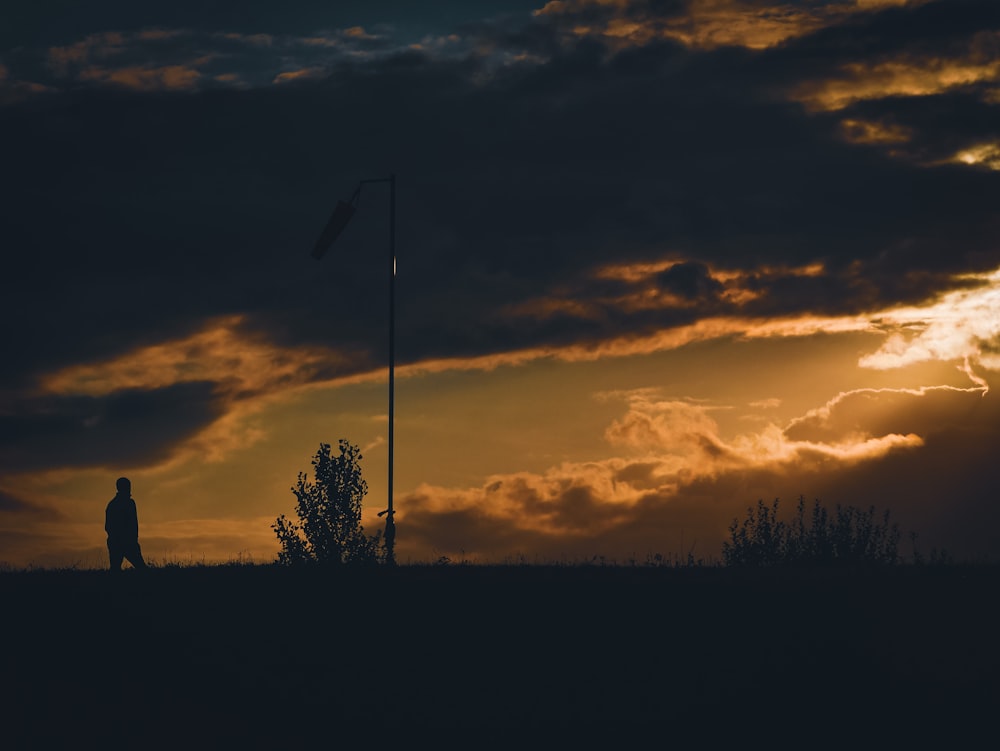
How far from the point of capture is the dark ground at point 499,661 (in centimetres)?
2216

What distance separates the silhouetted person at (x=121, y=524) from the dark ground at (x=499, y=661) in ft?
5.46

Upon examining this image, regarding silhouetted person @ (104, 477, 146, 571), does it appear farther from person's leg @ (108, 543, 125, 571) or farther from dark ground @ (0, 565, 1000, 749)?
dark ground @ (0, 565, 1000, 749)

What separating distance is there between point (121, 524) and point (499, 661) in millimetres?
11559

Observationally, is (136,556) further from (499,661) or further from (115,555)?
(499,661)

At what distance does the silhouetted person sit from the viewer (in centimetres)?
3056

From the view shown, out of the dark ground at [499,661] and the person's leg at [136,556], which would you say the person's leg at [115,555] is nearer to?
the person's leg at [136,556]

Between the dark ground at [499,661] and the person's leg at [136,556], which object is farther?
the person's leg at [136,556]

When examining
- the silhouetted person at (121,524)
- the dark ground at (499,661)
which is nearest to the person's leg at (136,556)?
the silhouetted person at (121,524)

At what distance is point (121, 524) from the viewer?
30578mm

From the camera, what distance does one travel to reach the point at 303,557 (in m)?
38.1

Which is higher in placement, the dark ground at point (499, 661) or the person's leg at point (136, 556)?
the person's leg at point (136, 556)

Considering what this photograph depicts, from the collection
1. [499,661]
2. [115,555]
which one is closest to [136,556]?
[115,555]

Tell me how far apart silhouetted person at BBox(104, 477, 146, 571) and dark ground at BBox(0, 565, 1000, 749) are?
167 centimetres

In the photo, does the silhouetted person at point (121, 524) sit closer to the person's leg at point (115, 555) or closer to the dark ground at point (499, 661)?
the person's leg at point (115, 555)
